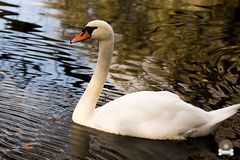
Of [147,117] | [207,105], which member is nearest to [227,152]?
Answer: [147,117]

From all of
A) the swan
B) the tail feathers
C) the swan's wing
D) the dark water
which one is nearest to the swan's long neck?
the swan

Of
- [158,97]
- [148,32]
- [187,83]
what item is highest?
[158,97]

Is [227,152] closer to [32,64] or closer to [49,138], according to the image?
[49,138]

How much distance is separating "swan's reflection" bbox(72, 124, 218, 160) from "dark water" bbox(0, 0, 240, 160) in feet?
0.04

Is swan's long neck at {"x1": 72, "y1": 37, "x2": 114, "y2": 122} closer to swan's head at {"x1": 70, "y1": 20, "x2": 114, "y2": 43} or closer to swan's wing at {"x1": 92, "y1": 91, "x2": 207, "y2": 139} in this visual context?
swan's head at {"x1": 70, "y1": 20, "x2": 114, "y2": 43}

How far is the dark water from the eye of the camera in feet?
24.4

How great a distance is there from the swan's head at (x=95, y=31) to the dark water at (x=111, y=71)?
1.00 meters

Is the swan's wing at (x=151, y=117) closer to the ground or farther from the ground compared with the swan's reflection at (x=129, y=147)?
farther from the ground

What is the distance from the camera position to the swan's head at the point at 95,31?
8273 mm

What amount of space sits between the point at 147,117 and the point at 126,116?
25 centimetres

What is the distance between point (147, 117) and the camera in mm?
7777

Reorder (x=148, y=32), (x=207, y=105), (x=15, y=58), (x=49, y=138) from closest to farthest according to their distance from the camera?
1. (x=49, y=138)
2. (x=207, y=105)
3. (x=15, y=58)
4. (x=148, y=32)

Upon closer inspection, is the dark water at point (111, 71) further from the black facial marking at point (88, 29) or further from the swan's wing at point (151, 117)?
the black facial marking at point (88, 29)

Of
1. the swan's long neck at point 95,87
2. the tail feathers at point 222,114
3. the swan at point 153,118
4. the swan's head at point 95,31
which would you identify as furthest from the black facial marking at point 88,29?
the tail feathers at point 222,114
